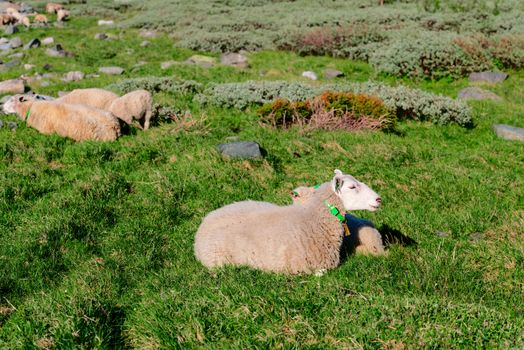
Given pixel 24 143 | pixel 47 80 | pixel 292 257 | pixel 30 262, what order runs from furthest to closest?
1. pixel 47 80
2. pixel 24 143
3. pixel 30 262
4. pixel 292 257

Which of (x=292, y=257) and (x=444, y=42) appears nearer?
(x=292, y=257)

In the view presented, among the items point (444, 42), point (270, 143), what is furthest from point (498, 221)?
point (444, 42)

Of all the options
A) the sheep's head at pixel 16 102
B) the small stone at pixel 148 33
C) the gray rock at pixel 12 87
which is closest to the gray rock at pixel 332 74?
the gray rock at pixel 12 87

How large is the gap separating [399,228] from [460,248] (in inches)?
38.6

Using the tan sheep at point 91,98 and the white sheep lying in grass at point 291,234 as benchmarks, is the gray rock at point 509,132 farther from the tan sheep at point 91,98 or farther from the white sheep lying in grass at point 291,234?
the tan sheep at point 91,98

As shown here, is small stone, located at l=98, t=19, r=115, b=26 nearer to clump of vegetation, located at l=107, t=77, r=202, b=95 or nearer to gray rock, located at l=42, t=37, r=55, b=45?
gray rock, located at l=42, t=37, r=55, b=45

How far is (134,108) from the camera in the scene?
1211 centimetres

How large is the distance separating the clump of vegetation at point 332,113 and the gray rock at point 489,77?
7273 mm

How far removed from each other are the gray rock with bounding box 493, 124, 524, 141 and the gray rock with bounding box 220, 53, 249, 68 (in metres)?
11.9

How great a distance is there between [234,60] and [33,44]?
1003 centimetres

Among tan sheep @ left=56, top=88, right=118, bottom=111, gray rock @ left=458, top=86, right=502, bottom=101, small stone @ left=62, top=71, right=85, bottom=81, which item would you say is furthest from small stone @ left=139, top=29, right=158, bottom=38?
gray rock @ left=458, top=86, right=502, bottom=101

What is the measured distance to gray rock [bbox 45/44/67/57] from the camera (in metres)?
22.1

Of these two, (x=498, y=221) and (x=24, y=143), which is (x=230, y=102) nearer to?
(x=24, y=143)

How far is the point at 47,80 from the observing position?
17.8m
